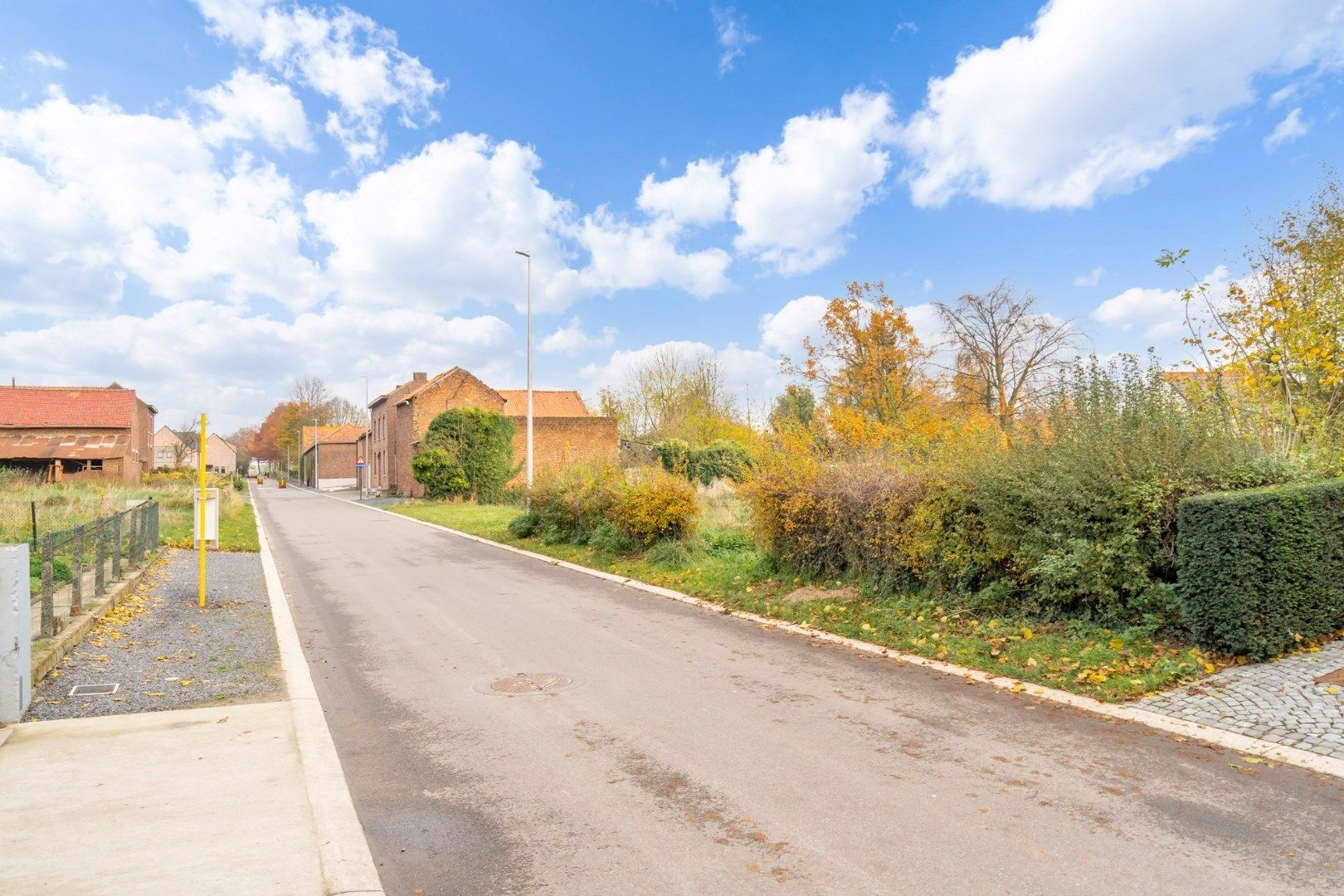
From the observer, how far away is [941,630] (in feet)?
28.6

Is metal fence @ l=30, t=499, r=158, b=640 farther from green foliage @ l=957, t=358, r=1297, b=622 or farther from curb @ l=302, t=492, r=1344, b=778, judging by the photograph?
green foliage @ l=957, t=358, r=1297, b=622

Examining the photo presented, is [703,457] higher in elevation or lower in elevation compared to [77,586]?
higher

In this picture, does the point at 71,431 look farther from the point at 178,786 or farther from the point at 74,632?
the point at 178,786

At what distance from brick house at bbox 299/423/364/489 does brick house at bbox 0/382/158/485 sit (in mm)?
32900

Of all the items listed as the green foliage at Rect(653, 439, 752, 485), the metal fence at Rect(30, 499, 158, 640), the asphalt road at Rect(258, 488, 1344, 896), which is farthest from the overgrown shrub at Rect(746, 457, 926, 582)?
the green foliage at Rect(653, 439, 752, 485)

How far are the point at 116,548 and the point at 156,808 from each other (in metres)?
9.21

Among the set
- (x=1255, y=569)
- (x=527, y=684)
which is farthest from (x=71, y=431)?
(x=1255, y=569)

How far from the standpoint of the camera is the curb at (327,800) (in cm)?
381

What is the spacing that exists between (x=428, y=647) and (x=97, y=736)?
3.59m

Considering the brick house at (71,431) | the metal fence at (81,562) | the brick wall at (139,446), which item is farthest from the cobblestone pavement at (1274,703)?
the brick wall at (139,446)

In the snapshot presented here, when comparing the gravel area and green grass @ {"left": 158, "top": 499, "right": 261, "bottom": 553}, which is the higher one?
green grass @ {"left": 158, "top": 499, "right": 261, "bottom": 553}

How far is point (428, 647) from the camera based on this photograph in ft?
29.6

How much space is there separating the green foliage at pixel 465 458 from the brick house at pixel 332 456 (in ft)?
158

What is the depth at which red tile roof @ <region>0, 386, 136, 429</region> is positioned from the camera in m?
47.9
